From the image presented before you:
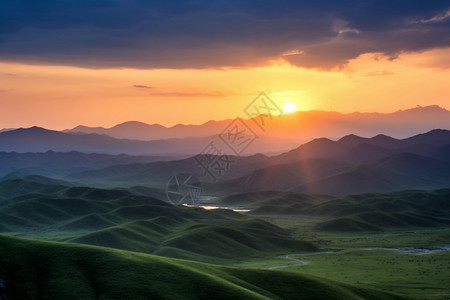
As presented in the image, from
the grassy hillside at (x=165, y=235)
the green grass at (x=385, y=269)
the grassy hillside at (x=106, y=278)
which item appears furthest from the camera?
the grassy hillside at (x=165, y=235)

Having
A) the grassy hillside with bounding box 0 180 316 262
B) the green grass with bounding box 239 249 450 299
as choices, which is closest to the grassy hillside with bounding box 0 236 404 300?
the green grass with bounding box 239 249 450 299

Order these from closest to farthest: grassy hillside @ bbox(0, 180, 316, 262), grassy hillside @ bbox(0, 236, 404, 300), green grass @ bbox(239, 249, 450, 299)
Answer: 1. grassy hillside @ bbox(0, 236, 404, 300)
2. green grass @ bbox(239, 249, 450, 299)
3. grassy hillside @ bbox(0, 180, 316, 262)

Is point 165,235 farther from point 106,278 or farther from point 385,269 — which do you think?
point 106,278

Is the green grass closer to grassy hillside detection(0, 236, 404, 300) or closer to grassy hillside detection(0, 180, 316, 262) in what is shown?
grassy hillside detection(0, 180, 316, 262)

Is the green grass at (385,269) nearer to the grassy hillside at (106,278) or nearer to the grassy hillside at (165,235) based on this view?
the grassy hillside at (165,235)

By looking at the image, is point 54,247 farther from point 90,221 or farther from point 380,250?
point 90,221

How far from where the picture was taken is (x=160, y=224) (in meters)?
173

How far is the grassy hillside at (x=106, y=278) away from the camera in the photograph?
171 feet

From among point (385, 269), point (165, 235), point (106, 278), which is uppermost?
point (106, 278)

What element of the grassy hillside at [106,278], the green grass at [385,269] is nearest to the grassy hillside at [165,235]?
the green grass at [385,269]

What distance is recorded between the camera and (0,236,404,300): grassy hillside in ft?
171

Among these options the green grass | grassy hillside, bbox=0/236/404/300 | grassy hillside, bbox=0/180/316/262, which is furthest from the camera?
grassy hillside, bbox=0/180/316/262

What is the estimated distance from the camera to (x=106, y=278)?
56.0 meters

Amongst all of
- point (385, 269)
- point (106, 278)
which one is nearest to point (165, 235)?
point (385, 269)
